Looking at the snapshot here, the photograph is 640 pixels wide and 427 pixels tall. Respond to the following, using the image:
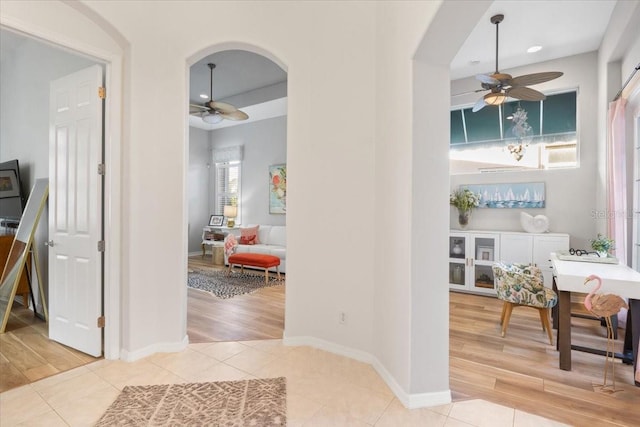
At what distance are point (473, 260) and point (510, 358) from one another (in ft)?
7.42

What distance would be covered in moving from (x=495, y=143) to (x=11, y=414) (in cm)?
634

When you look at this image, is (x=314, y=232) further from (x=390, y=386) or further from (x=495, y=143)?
(x=495, y=143)

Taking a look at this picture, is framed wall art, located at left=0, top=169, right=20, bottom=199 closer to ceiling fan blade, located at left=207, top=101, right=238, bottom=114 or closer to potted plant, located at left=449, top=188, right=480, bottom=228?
ceiling fan blade, located at left=207, top=101, right=238, bottom=114

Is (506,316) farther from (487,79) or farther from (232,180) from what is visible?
(232,180)

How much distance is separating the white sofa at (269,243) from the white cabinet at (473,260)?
3145 mm

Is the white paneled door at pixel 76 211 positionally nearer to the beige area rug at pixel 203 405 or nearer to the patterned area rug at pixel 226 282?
the beige area rug at pixel 203 405

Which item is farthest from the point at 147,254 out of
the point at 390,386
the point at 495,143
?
the point at 495,143

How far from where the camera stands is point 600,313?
7.30 feet

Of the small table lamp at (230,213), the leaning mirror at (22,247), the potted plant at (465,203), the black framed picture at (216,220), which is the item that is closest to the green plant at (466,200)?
the potted plant at (465,203)

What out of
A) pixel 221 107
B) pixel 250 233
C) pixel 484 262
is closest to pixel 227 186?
pixel 250 233

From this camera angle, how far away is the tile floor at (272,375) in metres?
1.92

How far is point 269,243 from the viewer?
Result: 275 inches

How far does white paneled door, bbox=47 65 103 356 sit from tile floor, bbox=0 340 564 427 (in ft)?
1.60

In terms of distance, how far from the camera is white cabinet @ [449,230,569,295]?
436 cm
